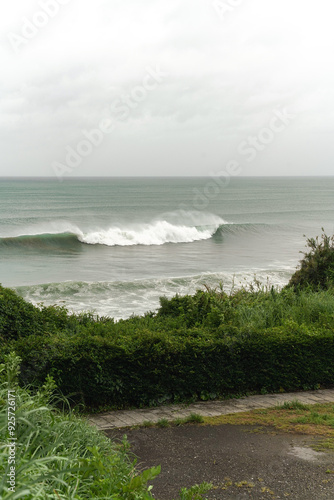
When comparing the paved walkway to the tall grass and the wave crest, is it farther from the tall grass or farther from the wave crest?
the wave crest

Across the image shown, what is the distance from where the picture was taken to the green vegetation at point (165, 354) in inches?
261

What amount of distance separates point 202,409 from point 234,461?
1.71m

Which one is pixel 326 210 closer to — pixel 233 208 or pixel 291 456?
pixel 233 208

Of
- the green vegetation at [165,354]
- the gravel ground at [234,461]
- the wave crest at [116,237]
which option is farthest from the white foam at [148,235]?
the gravel ground at [234,461]

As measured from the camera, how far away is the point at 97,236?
129ft

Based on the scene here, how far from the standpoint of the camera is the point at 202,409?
22.4ft

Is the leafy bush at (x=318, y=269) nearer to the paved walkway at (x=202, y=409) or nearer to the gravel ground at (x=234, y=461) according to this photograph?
the paved walkway at (x=202, y=409)

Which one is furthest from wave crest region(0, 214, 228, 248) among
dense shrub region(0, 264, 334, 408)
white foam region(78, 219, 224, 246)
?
dense shrub region(0, 264, 334, 408)

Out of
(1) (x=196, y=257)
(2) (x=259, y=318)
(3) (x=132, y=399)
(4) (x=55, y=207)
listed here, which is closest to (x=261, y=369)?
(2) (x=259, y=318)

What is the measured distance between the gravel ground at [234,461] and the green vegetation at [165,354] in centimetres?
94

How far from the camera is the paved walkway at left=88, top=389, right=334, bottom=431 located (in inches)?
249

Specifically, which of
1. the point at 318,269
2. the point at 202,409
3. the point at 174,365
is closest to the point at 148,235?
the point at 318,269

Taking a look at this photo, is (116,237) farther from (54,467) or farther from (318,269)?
(54,467)

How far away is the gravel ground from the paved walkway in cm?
36
